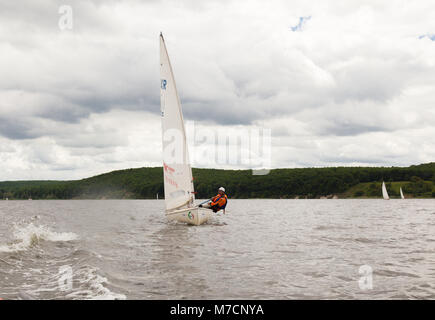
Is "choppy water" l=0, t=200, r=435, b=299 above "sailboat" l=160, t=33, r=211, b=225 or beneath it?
beneath

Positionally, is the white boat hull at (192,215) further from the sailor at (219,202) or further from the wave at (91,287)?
the wave at (91,287)

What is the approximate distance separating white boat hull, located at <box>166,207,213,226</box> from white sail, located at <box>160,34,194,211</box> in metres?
0.82

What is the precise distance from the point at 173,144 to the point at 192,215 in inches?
194

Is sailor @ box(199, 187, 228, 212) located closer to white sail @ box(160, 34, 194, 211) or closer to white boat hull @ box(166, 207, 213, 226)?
white boat hull @ box(166, 207, 213, 226)

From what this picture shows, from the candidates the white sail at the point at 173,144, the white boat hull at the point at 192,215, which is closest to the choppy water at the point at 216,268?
the white boat hull at the point at 192,215

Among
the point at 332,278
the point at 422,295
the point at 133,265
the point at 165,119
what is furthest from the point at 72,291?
the point at 165,119

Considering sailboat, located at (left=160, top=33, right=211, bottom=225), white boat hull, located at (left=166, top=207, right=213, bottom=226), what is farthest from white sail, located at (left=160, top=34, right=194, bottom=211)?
white boat hull, located at (left=166, top=207, right=213, bottom=226)

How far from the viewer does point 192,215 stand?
942 inches

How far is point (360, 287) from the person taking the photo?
9430 millimetres

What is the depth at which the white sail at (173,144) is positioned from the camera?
2486 centimetres

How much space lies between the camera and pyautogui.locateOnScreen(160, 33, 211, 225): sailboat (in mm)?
24766

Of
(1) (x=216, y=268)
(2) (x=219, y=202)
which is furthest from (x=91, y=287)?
(2) (x=219, y=202)
